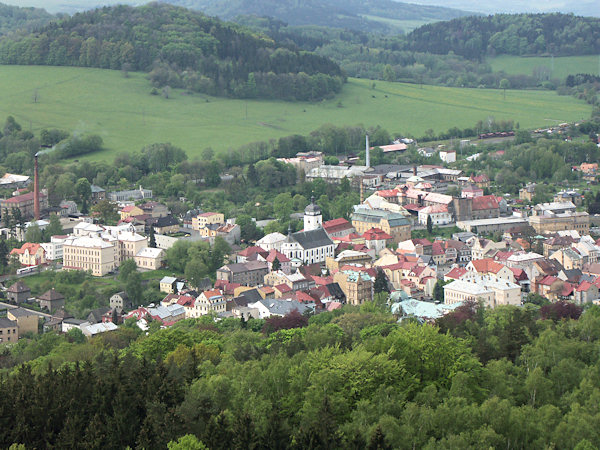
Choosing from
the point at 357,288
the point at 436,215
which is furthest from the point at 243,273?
the point at 436,215

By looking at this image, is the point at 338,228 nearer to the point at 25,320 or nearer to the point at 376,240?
the point at 376,240

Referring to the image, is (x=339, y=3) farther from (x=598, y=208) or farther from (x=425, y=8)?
(x=598, y=208)

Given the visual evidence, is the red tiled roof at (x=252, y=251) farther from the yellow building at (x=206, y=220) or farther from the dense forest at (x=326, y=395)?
the dense forest at (x=326, y=395)

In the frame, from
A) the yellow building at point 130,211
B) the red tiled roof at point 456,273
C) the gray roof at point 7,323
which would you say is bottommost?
the gray roof at point 7,323

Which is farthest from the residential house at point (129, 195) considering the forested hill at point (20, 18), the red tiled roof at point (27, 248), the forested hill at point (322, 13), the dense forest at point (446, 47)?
the forested hill at point (322, 13)

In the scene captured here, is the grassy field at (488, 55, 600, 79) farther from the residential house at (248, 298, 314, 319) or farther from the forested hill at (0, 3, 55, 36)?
the residential house at (248, 298, 314, 319)
